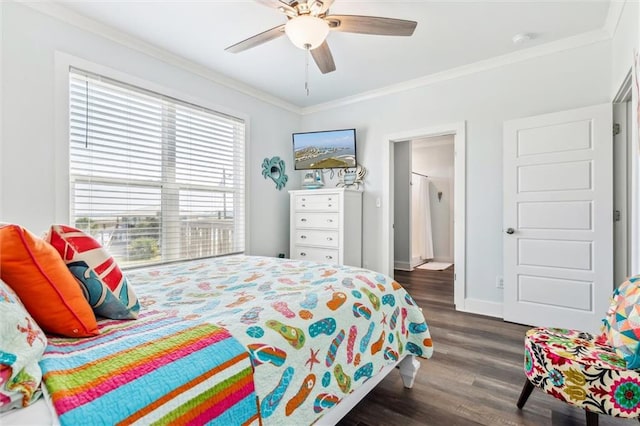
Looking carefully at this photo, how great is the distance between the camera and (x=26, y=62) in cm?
222

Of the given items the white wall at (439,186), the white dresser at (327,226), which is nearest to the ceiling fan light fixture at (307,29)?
the white dresser at (327,226)

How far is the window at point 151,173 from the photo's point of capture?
2.55 meters

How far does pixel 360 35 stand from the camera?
8.99ft

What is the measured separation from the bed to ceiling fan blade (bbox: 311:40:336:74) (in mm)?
1610

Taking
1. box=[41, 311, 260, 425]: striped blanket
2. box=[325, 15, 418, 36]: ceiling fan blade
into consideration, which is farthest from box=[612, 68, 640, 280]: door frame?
box=[41, 311, 260, 425]: striped blanket

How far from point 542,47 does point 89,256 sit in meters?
3.89

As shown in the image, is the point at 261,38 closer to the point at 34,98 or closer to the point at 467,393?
the point at 34,98

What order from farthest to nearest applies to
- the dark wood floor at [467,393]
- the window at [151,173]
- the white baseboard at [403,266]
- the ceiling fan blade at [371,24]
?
1. the white baseboard at [403,266]
2. the window at [151,173]
3. the ceiling fan blade at [371,24]
4. the dark wood floor at [467,393]

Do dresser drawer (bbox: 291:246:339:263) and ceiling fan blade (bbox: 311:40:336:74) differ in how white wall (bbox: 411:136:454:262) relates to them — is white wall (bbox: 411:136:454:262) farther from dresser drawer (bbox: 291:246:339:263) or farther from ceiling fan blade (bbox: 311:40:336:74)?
ceiling fan blade (bbox: 311:40:336:74)

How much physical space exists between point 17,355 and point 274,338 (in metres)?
0.66

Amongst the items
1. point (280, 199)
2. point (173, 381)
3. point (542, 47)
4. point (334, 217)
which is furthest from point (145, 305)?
point (542, 47)

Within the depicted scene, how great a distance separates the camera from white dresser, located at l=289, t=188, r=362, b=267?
3824 millimetres

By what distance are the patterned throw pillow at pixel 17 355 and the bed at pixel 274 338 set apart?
0.08ft

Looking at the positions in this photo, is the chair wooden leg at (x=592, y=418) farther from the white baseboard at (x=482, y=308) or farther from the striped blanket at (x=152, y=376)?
the white baseboard at (x=482, y=308)
